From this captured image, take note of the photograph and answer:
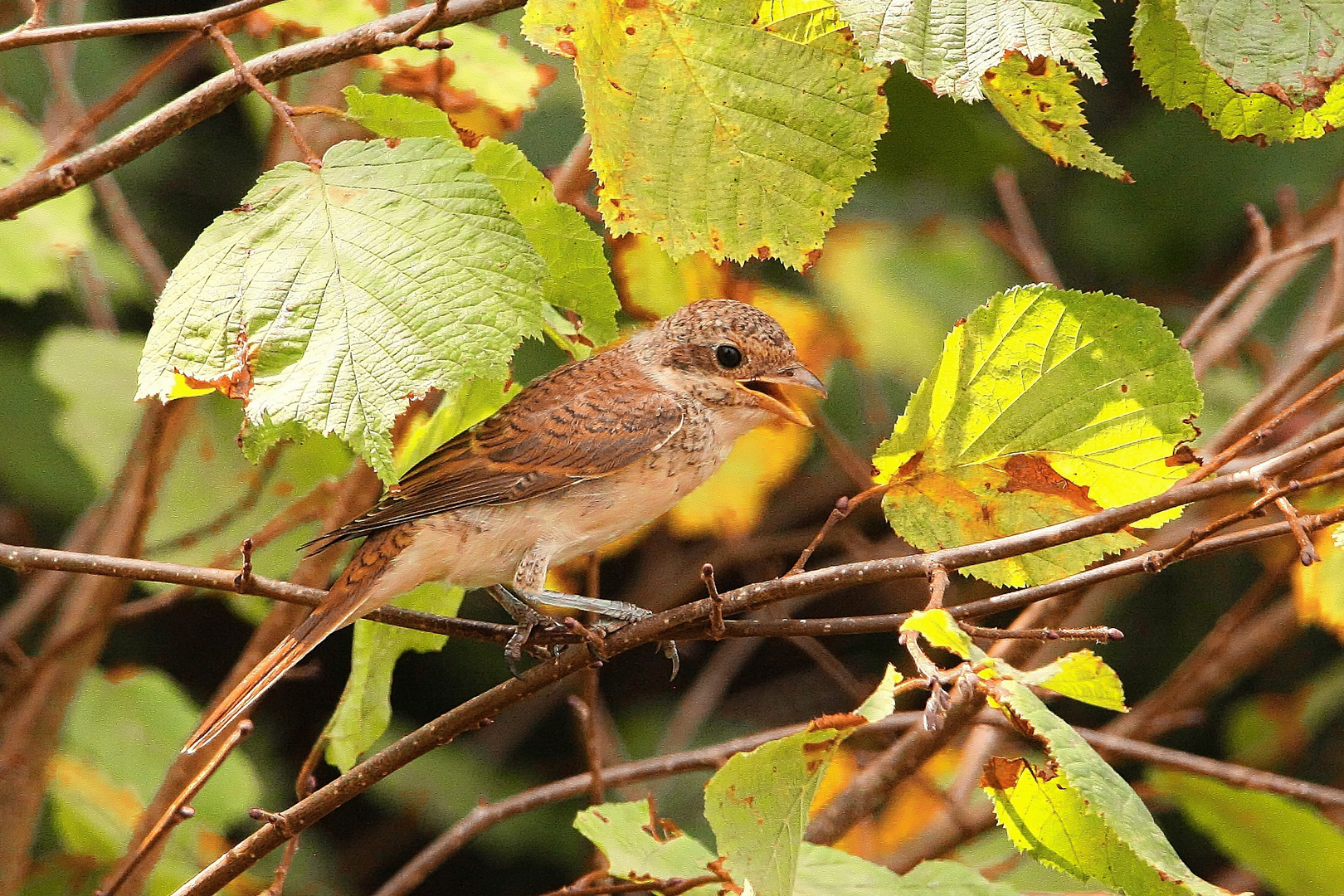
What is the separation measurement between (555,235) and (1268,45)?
3.41ft

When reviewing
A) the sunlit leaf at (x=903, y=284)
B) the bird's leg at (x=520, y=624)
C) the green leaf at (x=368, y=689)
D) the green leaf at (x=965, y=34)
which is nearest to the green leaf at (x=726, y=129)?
the green leaf at (x=965, y=34)

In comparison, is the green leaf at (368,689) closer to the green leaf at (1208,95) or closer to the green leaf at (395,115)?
the green leaf at (395,115)

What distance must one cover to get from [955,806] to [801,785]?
74.1 inches

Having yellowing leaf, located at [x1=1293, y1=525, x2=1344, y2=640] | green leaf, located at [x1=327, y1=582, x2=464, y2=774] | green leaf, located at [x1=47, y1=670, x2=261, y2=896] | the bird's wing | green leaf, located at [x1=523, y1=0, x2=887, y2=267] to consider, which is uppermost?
green leaf, located at [x1=523, y1=0, x2=887, y2=267]

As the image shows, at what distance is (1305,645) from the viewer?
17.6 feet

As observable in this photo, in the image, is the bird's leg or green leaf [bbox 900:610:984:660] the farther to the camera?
the bird's leg

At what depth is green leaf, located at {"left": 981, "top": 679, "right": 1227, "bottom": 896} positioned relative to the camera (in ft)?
4.85

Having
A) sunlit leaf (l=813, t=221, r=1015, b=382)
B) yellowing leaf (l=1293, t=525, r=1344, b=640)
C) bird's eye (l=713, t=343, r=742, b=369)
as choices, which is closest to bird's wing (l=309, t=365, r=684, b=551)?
bird's eye (l=713, t=343, r=742, b=369)

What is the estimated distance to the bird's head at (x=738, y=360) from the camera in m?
2.84

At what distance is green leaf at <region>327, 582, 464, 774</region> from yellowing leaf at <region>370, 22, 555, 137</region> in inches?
36.8

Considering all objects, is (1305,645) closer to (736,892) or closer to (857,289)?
(857,289)

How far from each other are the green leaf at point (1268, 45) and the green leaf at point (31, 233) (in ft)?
7.87

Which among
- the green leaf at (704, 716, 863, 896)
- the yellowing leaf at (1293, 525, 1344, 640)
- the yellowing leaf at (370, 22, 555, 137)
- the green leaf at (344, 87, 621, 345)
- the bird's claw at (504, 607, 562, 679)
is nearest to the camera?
the green leaf at (704, 716, 863, 896)

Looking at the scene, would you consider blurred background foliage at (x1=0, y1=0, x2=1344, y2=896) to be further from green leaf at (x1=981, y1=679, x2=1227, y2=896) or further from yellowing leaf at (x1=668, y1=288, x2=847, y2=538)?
green leaf at (x1=981, y1=679, x2=1227, y2=896)
